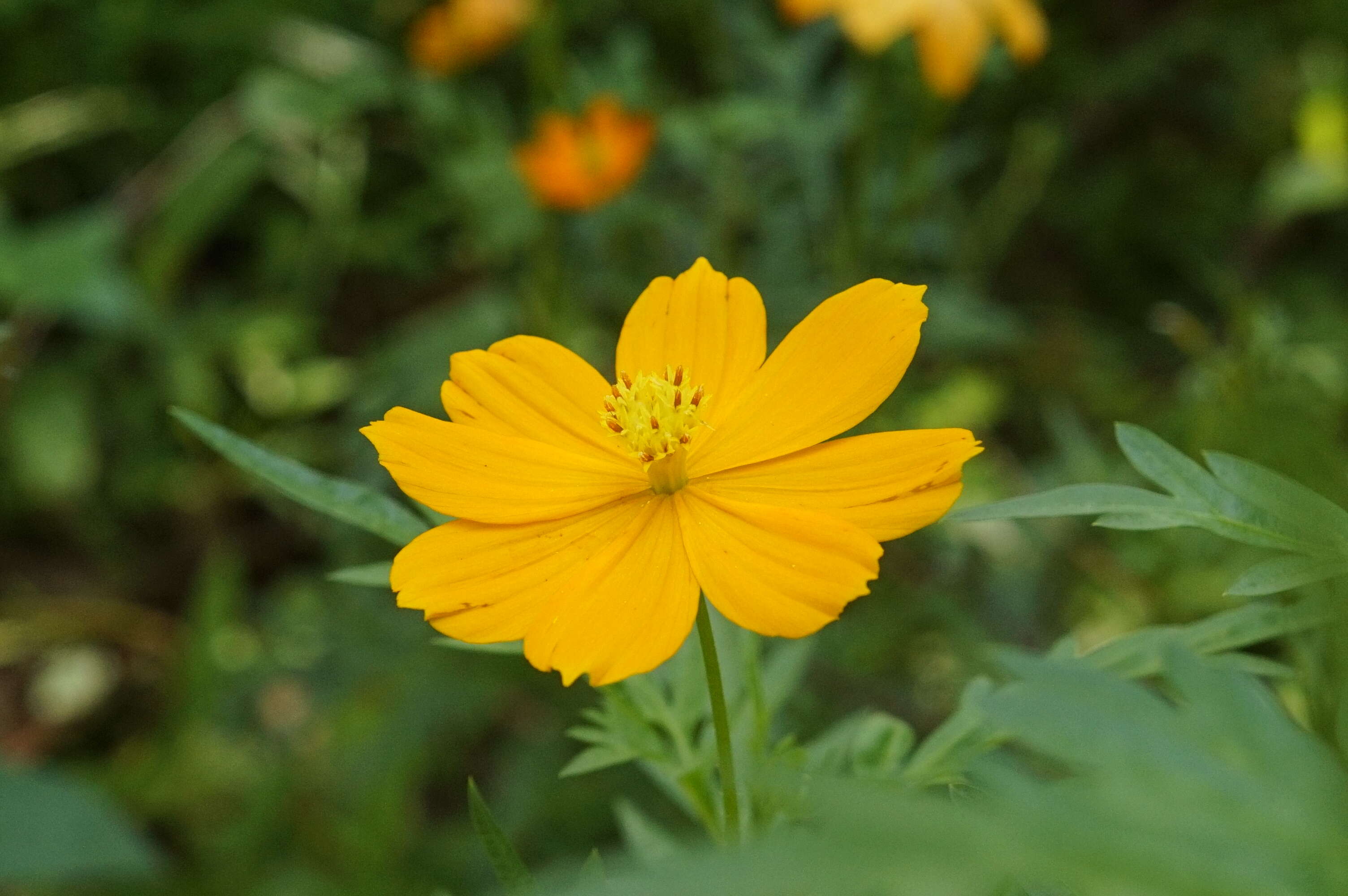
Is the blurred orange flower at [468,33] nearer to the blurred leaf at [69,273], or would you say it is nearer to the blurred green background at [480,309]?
the blurred green background at [480,309]

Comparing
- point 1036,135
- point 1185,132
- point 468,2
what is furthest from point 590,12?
point 1185,132

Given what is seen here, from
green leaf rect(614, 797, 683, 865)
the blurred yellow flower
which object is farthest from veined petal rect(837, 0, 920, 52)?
green leaf rect(614, 797, 683, 865)

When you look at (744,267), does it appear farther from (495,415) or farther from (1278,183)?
(495,415)

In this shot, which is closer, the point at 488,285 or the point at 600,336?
the point at 600,336

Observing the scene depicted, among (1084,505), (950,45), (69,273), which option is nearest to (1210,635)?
(1084,505)

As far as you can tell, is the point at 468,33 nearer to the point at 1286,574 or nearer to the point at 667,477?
the point at 667,477

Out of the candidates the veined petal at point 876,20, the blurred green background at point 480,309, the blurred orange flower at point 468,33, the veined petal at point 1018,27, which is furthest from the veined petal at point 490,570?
the blurred orange flower at point 468,33

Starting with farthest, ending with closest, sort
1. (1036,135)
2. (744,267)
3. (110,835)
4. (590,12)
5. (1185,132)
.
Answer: (1185,132)
(590,12)
(1036,135)
(744,267)
(110,835)
